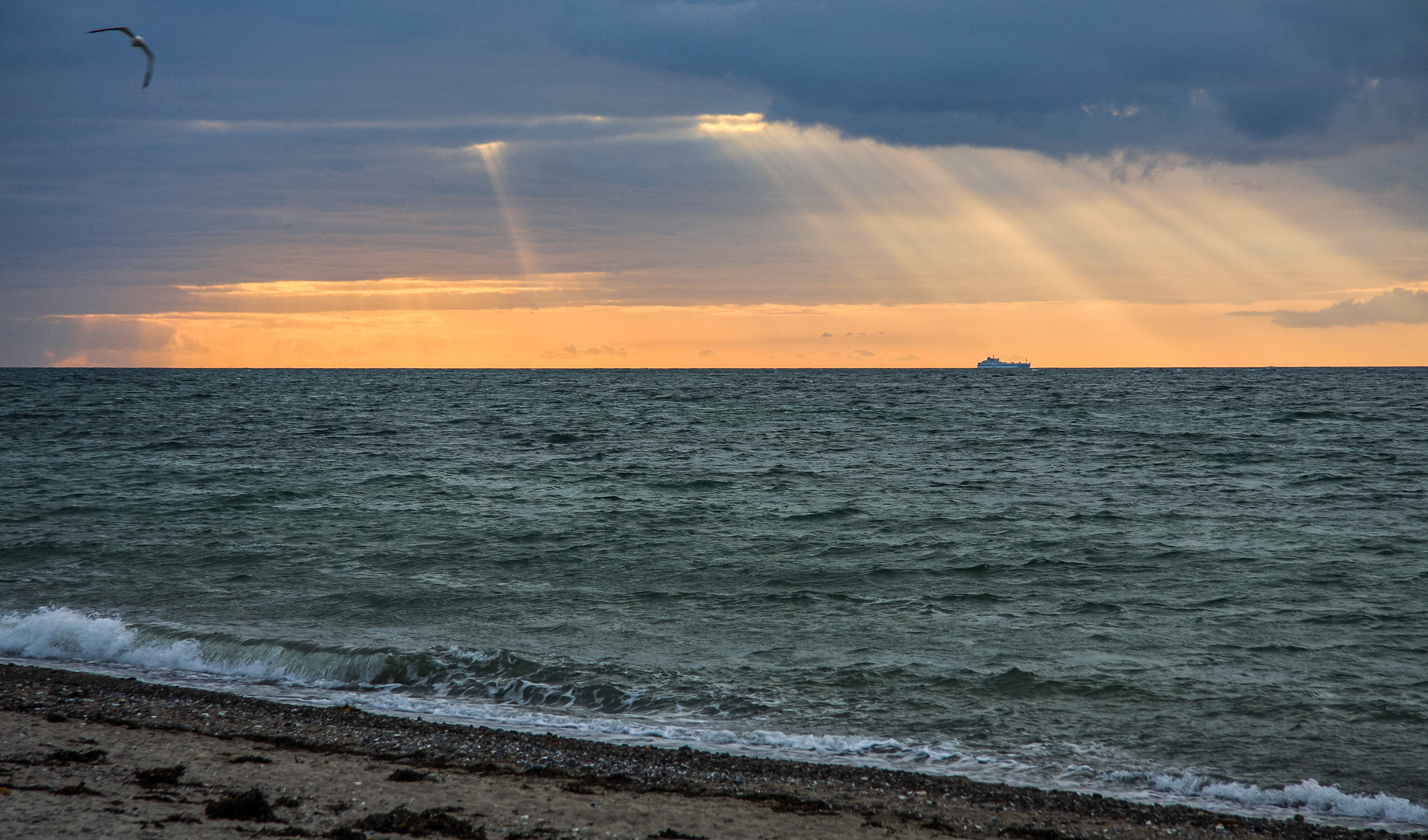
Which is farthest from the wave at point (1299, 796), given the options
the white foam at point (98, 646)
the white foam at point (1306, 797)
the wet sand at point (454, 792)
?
the white foam at point (98, 646)

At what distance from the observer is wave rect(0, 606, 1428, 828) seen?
361 inches

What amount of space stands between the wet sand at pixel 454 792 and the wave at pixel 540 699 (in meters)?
0.58

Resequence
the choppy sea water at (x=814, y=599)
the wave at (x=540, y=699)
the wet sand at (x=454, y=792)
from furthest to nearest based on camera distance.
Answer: the choppy sea water at (x=814, y=599)
the wave at (x=540, y=699)
the wet sand at (x=454, y=792)

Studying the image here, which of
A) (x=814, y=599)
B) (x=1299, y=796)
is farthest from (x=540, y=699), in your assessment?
(x=1299, y=796)

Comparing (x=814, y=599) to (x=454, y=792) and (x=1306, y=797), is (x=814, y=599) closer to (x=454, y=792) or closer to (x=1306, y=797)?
(x=1306, y=797)

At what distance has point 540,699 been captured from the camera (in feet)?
38.5

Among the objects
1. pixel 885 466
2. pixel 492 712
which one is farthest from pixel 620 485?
pixel 492 712

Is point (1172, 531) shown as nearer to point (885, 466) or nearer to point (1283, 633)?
point (1283, 633)

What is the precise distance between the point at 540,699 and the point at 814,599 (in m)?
6.34

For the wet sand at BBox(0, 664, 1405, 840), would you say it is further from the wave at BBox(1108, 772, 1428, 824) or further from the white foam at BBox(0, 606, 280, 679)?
the white foam at BBox(0, 606, 280, 679)

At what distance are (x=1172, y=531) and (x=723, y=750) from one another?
17.0 metres

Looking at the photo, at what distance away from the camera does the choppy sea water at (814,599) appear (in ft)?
34.7

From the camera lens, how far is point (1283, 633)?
14.1 metres

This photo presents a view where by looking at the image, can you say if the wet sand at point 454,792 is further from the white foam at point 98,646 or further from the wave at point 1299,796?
the white foam at point 98,646
